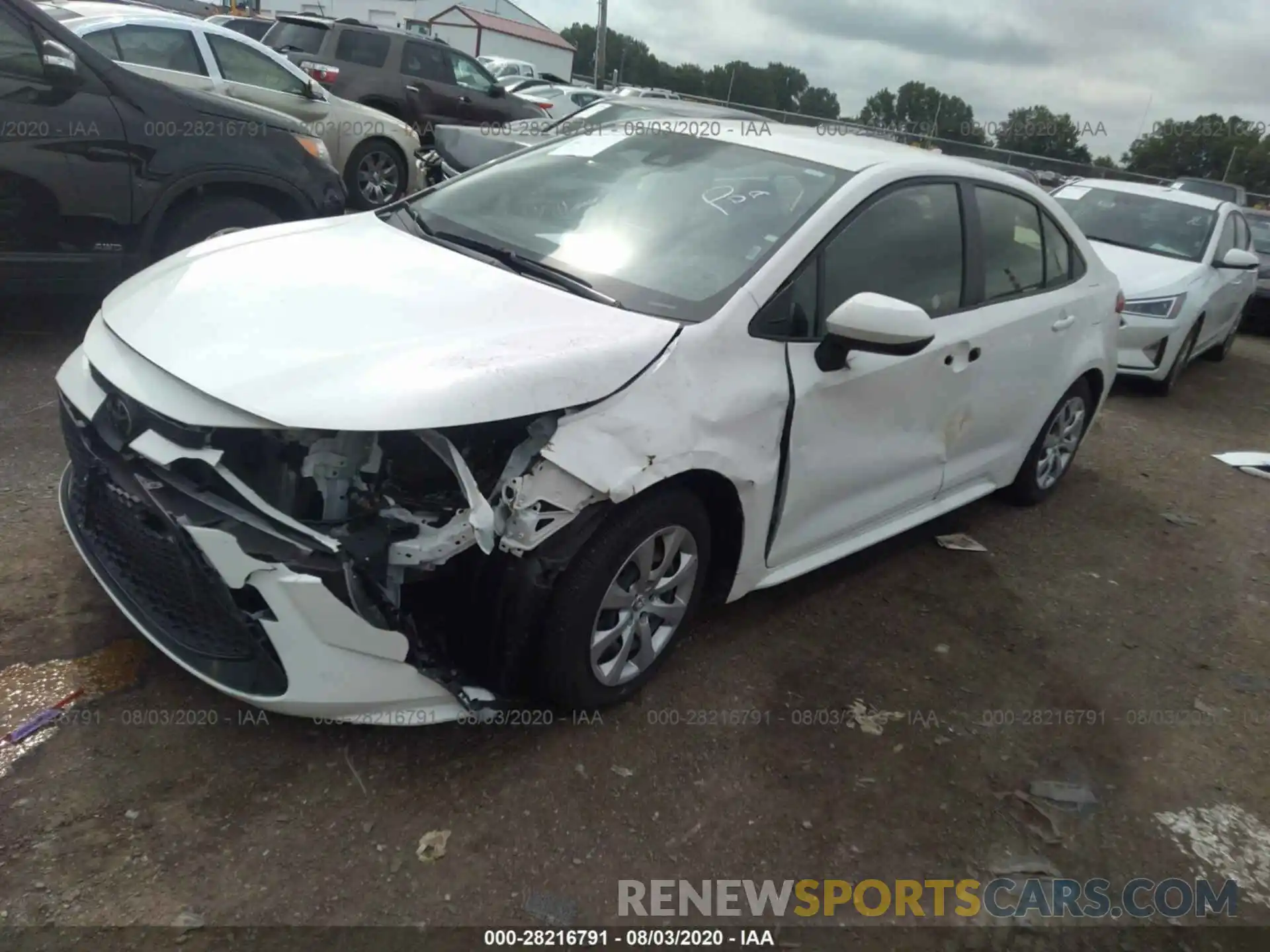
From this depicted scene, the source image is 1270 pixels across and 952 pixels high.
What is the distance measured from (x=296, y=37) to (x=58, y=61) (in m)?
7.97

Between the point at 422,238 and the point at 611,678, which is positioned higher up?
the point at 422,238

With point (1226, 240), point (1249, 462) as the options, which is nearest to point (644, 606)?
point (1249, 462)

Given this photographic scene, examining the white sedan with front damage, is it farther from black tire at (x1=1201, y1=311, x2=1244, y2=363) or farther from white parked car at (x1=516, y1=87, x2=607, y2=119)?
white parked car at (x1=516, y1=87, x2=607, y2=119)

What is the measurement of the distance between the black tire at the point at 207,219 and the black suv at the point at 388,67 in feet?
21.4

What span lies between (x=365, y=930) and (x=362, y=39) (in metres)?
11.9

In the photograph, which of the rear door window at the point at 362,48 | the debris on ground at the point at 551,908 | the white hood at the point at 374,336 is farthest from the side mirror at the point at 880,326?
the rear door window at the point at 362,48

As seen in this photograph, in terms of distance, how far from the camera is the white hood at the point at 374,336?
7.52 ft

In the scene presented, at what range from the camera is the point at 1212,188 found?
19.4 m

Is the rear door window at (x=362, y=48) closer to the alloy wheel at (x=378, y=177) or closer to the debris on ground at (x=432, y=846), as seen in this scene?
the alloy wheel at (x=378, y=177)

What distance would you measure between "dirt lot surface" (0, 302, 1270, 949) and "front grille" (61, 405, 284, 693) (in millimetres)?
296

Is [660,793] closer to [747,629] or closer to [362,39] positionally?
[747,629]

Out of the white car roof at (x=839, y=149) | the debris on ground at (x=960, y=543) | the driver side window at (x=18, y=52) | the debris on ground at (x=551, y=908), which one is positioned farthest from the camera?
the driver side window at (x=18, y=52)

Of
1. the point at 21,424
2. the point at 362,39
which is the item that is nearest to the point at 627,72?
the point at 362,39

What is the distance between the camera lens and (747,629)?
3492mm
